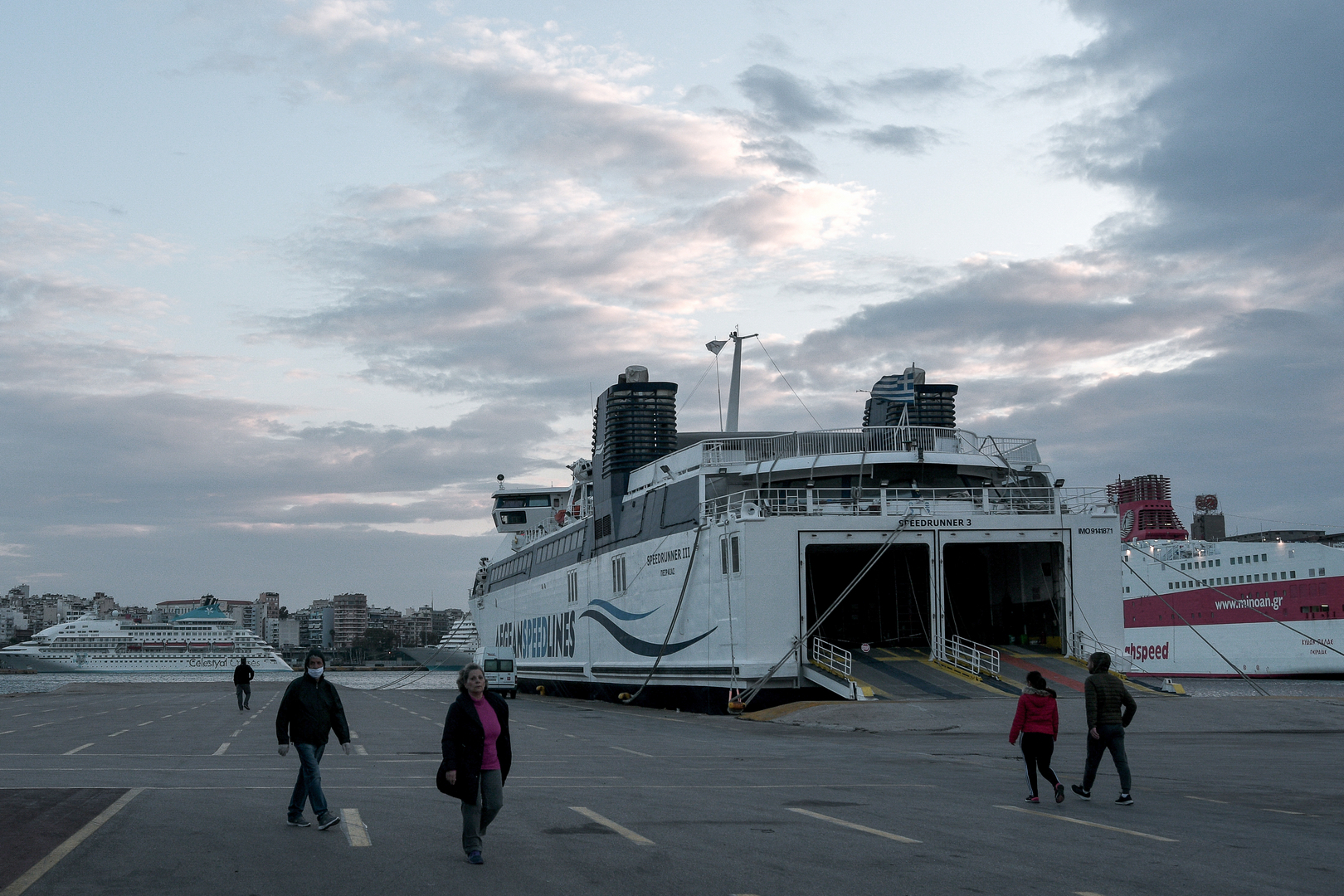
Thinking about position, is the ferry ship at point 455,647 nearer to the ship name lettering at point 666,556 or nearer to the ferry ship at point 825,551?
the ferry ship at point 825,551

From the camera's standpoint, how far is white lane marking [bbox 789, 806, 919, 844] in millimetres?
10086

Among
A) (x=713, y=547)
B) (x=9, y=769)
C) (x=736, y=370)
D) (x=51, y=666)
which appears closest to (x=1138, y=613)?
(x=736, y=370)

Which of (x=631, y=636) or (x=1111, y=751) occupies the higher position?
(x=631, y=636)

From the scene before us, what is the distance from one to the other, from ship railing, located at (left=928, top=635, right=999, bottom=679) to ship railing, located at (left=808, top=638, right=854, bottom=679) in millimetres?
2312

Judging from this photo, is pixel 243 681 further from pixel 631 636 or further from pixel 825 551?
pixel 825 551

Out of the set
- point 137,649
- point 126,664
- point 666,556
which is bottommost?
point 126,664

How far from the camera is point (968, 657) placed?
31.6 metres

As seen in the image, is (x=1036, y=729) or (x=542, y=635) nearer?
(x=1036, y=729)

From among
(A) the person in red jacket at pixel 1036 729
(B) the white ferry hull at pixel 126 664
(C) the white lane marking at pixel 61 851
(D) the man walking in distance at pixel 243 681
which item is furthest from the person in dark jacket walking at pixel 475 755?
(B) the white ferry hull at pixel 126 664

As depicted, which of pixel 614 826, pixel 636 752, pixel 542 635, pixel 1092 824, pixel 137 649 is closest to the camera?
pixel 614 826

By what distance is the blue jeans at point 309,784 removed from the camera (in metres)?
10.2

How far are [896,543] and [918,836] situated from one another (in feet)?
70.1

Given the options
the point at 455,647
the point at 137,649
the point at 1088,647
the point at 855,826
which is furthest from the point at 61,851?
the point at 137,649

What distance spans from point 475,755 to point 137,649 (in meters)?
134
